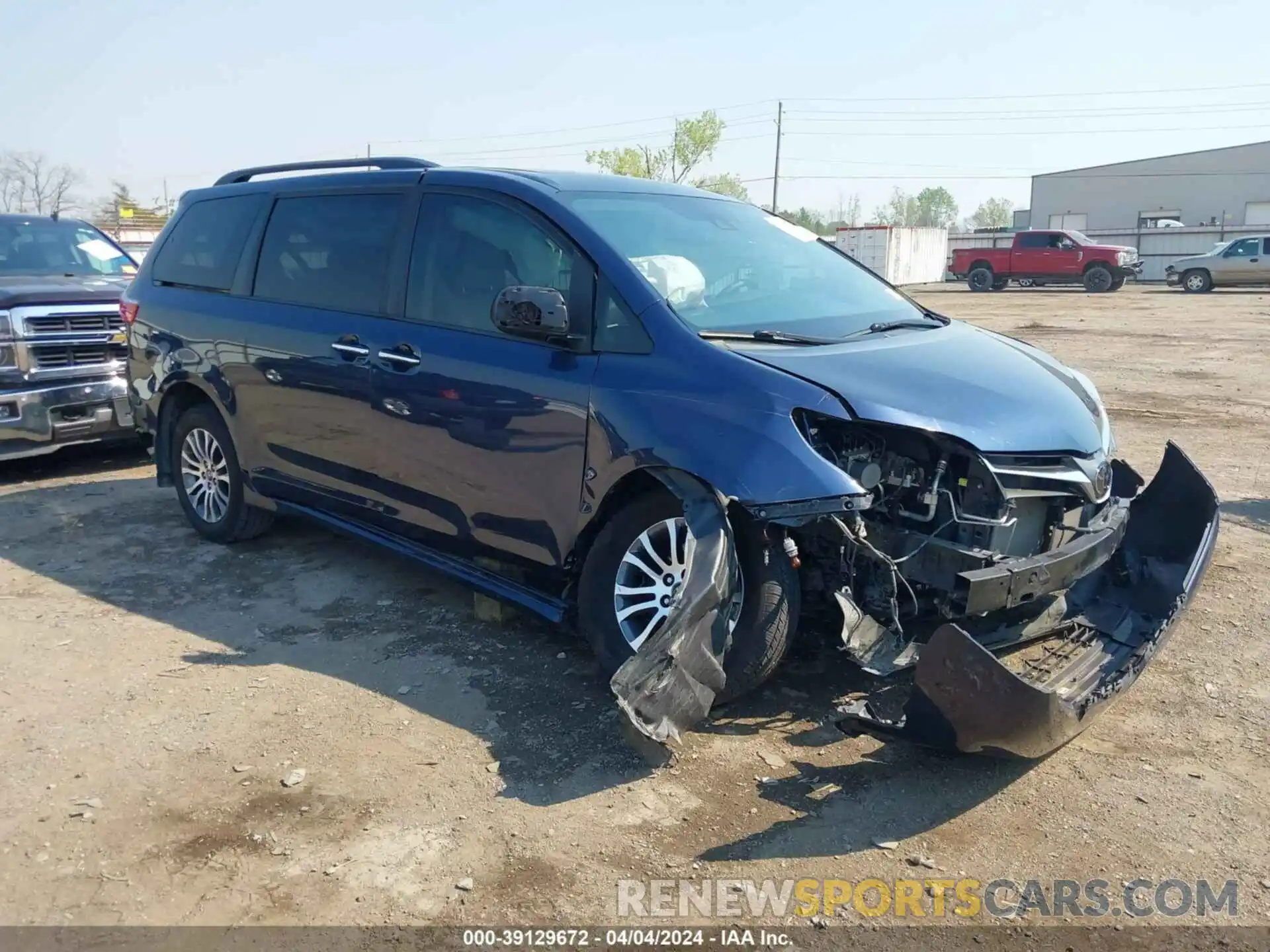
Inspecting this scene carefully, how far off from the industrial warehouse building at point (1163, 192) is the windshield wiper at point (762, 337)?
2222 inches

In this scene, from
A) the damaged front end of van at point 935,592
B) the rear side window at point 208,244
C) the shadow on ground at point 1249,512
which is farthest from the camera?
the shadow on ground at point 1249,512

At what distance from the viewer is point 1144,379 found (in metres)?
12.8

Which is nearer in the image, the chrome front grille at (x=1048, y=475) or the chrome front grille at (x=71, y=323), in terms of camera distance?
the chrome front grille at (x=1048, y=475)

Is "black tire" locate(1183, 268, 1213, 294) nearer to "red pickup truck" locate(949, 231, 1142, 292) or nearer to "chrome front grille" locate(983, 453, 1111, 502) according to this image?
"red pickup truck" locate(949, 231, 1142, 292)

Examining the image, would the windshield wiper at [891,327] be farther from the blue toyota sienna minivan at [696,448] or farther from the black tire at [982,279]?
the black tire at [982,279]

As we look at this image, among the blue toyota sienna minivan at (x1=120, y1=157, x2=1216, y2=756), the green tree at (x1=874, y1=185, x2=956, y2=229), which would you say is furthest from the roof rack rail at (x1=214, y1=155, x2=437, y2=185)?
the green tree at (x1=874, y1=185, x2=956, y2=229)

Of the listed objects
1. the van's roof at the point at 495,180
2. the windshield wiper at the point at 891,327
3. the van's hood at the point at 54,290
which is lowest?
the van's hood at the point at 54,290

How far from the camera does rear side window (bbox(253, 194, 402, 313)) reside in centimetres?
487

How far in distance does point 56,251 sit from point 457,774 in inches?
300

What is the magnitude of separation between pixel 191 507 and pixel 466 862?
3933 millimetres

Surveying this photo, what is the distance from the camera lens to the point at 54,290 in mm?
7793

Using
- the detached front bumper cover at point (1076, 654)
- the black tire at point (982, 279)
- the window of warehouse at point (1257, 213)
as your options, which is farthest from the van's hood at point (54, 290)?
the window of warehouse at point (1257, 213)

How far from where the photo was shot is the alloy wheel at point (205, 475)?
5.96m

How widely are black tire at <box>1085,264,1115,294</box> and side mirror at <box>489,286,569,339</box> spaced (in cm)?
3415
